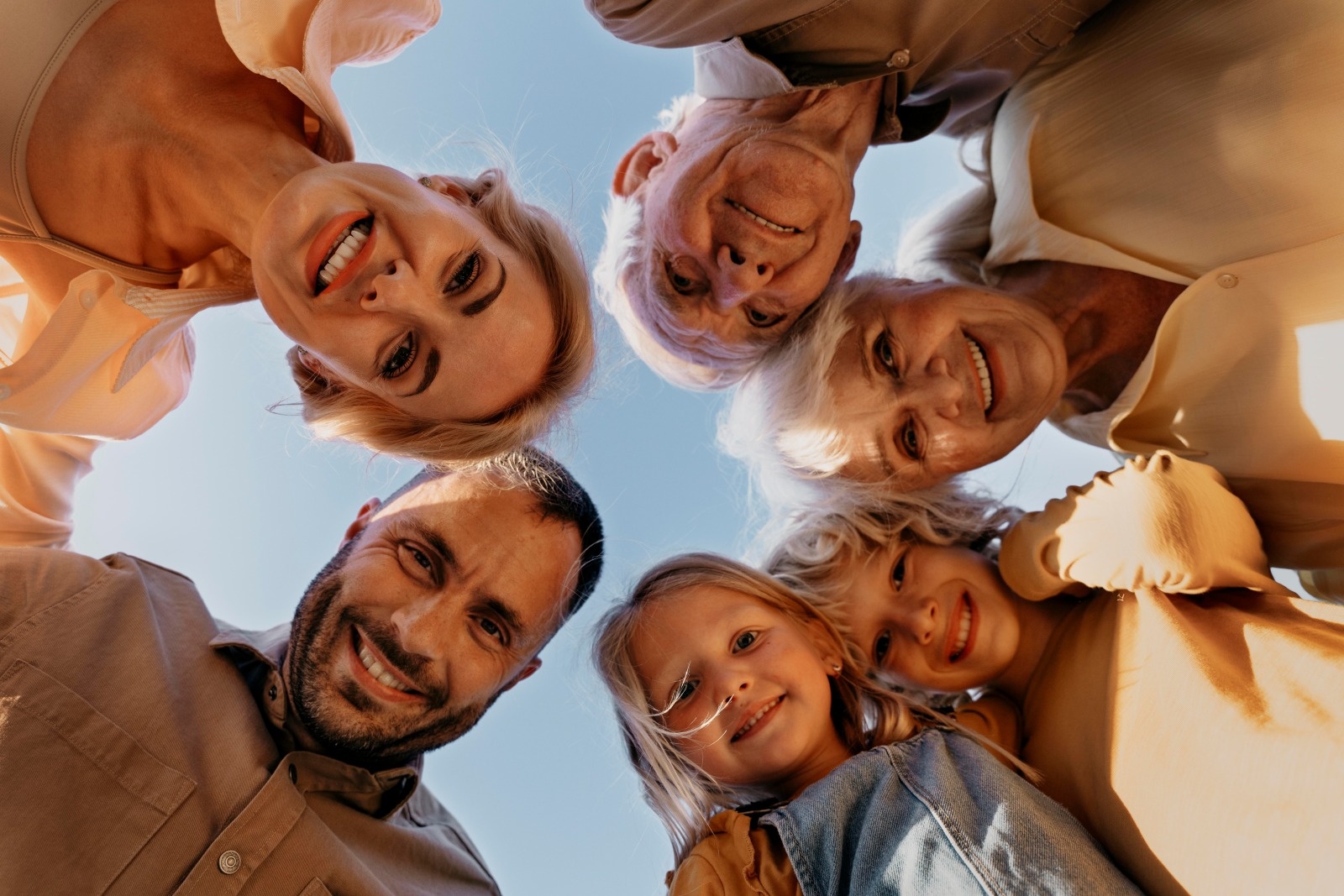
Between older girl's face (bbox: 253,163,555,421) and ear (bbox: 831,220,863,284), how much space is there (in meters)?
1.13

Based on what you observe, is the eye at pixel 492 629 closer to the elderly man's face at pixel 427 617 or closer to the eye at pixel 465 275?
the elderly man's face at pixel 427 617

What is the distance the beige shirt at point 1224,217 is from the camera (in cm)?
245

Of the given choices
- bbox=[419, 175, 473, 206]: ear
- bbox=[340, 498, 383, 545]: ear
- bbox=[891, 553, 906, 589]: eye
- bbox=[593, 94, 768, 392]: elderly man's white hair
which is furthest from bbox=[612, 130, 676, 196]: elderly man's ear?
bbox=[891, 553, 906, 589]: eye

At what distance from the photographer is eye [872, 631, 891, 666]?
288 centimetres

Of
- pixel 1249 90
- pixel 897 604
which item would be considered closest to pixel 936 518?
pixel 897 604

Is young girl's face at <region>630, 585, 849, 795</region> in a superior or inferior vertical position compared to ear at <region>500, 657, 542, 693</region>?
superior

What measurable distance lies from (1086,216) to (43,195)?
3.01 m

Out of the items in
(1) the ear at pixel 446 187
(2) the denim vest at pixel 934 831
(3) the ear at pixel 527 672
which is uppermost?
(1) the ear at pixel 446 187

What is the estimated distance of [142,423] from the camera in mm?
2959

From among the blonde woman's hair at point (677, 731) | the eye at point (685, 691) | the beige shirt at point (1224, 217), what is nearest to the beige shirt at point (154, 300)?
the blonde woman's hair at point (677, 731)

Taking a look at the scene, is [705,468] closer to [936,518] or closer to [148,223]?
[936,518]

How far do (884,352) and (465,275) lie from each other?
4.36 feet

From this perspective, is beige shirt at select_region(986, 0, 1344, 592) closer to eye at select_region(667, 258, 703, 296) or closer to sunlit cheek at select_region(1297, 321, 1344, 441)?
sunlit cheek at select_region(1297, 321, 1344, 441)

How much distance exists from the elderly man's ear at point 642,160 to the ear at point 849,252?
676 mm
